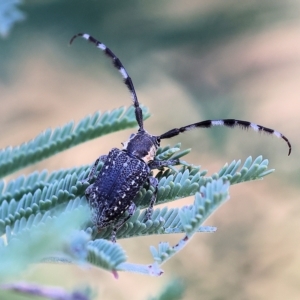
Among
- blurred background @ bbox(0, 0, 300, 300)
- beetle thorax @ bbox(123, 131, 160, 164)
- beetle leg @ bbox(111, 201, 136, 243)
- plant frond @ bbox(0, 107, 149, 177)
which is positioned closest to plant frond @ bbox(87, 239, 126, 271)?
beetle leg @ bbox(111, 201, 136, 243)

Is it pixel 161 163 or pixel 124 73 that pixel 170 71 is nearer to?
pixel 124 73

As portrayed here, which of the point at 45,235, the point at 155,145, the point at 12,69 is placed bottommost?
the point at 45,235

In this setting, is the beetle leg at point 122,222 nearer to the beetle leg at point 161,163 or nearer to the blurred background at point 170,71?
the beetle leg at point 161,163

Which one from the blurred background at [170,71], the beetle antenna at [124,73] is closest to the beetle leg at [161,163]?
the beetle antenna at [124,73]

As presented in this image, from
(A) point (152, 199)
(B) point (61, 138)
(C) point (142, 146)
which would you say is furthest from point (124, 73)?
(A) point (152, 199)

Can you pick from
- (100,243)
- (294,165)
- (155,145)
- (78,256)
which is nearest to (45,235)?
(78,256)

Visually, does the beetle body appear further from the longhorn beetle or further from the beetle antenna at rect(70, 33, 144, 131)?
the beetle antenna at rect(70, 33, 144, 131)

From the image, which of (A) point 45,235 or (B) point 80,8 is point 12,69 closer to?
(B) point 80,8

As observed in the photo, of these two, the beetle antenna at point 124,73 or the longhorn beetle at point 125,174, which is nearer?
the longhorn beetle at point 125,174
